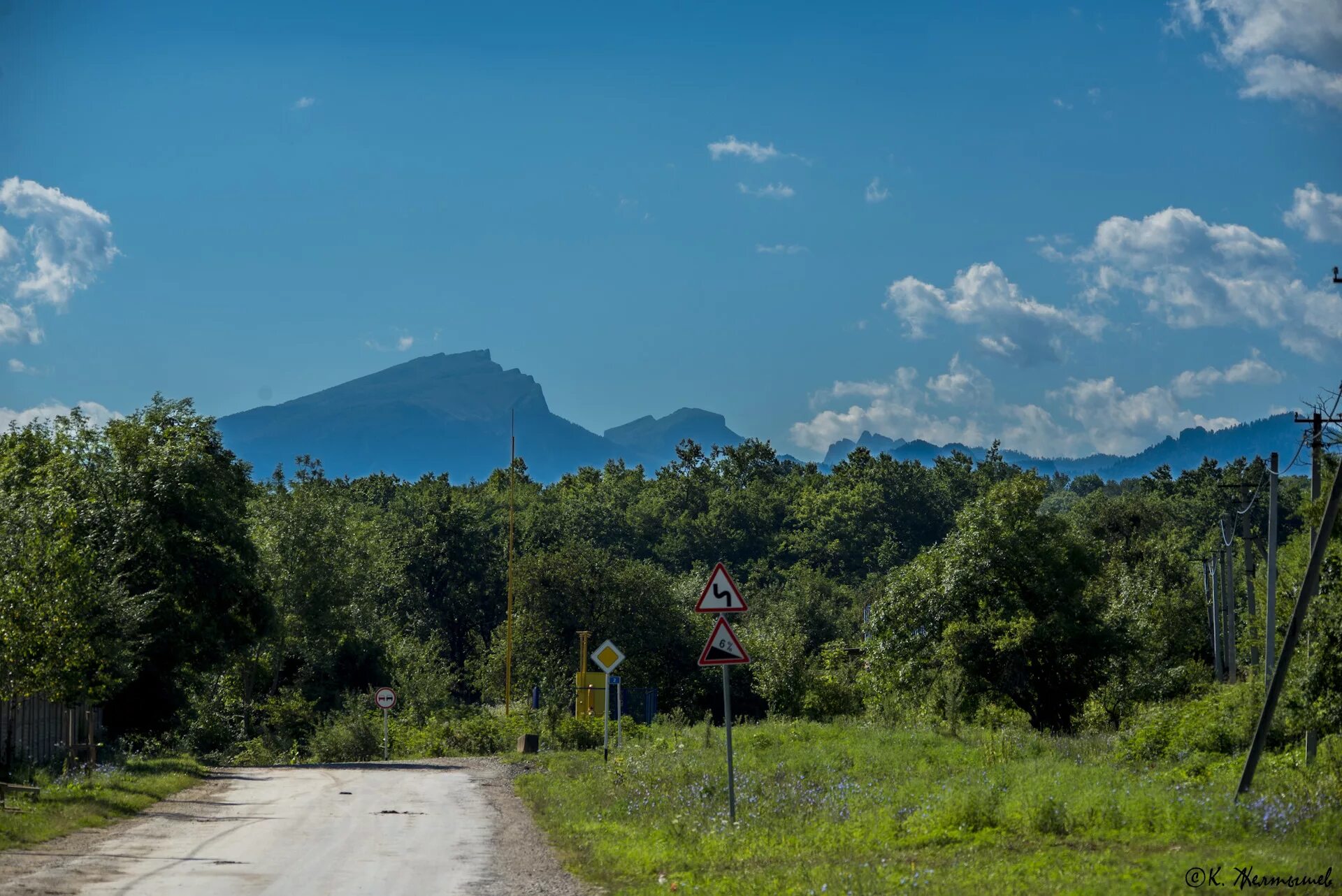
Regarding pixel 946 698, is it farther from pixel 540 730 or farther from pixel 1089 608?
pixel 540 730

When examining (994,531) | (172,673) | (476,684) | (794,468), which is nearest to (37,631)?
(172,673)

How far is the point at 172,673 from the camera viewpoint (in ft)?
120

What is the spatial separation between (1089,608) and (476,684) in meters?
35.3

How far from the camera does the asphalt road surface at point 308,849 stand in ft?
39.6

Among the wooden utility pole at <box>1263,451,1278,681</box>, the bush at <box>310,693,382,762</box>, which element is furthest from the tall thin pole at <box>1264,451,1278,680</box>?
the bush at <box>310,693,382,762</box>

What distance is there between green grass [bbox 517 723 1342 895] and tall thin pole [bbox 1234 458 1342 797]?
0.42 m

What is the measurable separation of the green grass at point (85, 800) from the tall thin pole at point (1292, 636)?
49.2 feet

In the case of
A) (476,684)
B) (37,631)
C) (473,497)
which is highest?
(473,497)

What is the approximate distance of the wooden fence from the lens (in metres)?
24.9

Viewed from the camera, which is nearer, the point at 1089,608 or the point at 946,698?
the point at 946,698

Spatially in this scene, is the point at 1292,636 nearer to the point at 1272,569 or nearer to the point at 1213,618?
the point at 1272,569

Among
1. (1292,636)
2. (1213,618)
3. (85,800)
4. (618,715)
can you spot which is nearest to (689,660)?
(1213,618)

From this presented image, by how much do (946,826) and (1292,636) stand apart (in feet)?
16.5

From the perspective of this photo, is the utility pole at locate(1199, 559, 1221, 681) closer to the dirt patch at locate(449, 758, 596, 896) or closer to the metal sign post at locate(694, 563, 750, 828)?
the dirt patch at locate(449, 758, 596, 896)
